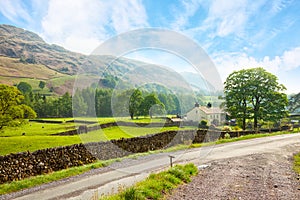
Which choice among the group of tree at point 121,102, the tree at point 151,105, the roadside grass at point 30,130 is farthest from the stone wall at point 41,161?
the roadside grass at point 30,130

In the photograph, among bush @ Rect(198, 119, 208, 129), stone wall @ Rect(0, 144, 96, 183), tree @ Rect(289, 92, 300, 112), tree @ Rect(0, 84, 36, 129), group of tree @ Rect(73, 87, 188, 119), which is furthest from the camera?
tree @ Rect(289, 92, 300, 112)

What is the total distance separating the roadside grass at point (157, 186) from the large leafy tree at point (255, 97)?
3777 centimetres

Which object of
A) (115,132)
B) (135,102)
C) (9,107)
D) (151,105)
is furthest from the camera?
(9,107)

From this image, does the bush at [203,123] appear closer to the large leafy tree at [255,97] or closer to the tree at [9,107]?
the large leafy tree at [255,97]

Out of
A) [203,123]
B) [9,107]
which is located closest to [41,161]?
[9,107]

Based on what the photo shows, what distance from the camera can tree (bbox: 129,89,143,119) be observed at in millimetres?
10555

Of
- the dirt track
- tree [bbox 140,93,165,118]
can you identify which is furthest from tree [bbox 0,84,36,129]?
the dirt track

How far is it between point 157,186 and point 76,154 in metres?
10.5

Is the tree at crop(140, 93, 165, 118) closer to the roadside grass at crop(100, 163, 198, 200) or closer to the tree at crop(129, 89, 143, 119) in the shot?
the tree at crop(129, 89, 143, 119)

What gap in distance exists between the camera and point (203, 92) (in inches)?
392

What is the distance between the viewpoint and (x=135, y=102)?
11164 mm

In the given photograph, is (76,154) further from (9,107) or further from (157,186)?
(9,107)

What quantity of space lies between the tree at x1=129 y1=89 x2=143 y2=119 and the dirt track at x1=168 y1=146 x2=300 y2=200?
3848mm

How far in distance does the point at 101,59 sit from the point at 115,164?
875 centimetres
